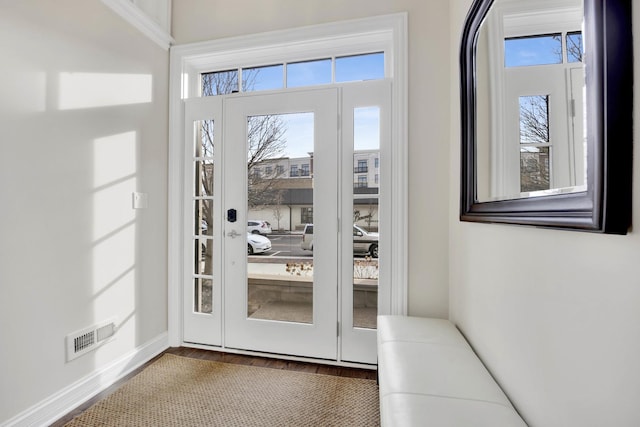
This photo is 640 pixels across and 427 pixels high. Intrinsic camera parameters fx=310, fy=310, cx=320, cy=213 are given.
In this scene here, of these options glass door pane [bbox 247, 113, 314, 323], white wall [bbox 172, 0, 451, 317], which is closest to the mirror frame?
white wall [bbox 172, 0, 451, 317]

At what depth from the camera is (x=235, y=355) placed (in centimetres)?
228

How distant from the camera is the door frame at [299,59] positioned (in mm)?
1981

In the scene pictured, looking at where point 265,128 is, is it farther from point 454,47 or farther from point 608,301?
point 608,301

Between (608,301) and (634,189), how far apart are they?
0.23m

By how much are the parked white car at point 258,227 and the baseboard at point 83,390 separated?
105 centimetres

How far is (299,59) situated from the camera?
7.47 ft

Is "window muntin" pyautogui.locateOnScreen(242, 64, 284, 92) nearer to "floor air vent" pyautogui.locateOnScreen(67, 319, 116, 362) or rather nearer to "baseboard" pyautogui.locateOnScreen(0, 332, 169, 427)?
"floor air vent" pyautogui.locateOnScreen(67, 319, 116, 362)

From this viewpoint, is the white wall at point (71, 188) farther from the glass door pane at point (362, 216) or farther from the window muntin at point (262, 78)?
the glass door pane at point (362, 216)

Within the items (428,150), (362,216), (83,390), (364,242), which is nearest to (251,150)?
(362,216)

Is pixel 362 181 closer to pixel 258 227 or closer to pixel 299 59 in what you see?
pixel 258 227

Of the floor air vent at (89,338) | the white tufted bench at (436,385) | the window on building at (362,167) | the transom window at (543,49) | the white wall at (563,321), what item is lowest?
the floor air vent at (89,338)

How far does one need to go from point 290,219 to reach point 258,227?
10.2 inches

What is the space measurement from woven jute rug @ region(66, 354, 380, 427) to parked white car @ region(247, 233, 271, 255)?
2.58 feet

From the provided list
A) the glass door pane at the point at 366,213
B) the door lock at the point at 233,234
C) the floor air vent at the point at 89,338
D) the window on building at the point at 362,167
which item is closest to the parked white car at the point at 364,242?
the glass door pane at the point at 366,213
